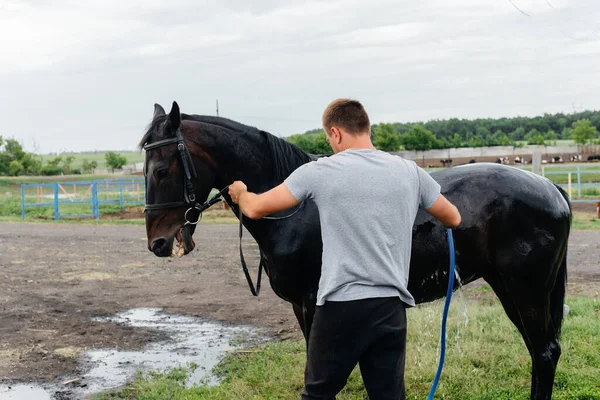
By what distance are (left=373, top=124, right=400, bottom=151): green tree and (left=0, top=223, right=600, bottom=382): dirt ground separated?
59235 mm

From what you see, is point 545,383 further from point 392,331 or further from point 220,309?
point 220,309

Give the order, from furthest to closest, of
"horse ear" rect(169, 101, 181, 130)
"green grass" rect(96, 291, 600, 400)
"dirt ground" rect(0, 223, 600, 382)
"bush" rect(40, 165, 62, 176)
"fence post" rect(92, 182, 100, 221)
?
"bush" rect(40, 165, 62, 176) < "fence post" rect(92, 182, 100, 221) < "dirt ground" rect(0, 223, 600, 382) < "green grass" rect(96, 291, 600, 400) < "horse ear" rect(169, 101, 181, 130)

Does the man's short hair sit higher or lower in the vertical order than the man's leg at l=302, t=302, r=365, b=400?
higher

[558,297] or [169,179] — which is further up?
[169,179]

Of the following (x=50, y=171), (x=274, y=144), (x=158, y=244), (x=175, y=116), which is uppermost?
Answer: (x=50, y=171)

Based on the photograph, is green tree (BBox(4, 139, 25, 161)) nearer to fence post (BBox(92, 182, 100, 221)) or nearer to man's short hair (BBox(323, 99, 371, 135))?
fence post (BBox(92, 182, 100, 221))

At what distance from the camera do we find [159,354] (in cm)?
667

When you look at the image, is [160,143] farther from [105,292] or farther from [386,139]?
[386,139]

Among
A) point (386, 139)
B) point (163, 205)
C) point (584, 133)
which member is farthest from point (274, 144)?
point (584, 133)

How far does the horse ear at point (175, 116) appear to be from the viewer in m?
3.77

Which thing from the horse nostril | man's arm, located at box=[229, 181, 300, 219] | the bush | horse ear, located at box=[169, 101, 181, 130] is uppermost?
the bush

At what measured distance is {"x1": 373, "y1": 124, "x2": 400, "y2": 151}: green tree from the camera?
243ft

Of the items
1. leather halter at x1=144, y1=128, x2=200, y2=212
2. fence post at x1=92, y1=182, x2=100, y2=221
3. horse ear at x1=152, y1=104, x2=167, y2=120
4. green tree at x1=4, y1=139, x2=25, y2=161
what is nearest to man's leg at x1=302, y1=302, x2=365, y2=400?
leather halter at x1=144, y1=128, x2=200, y2=212

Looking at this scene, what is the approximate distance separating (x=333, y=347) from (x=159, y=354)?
4318 mm
